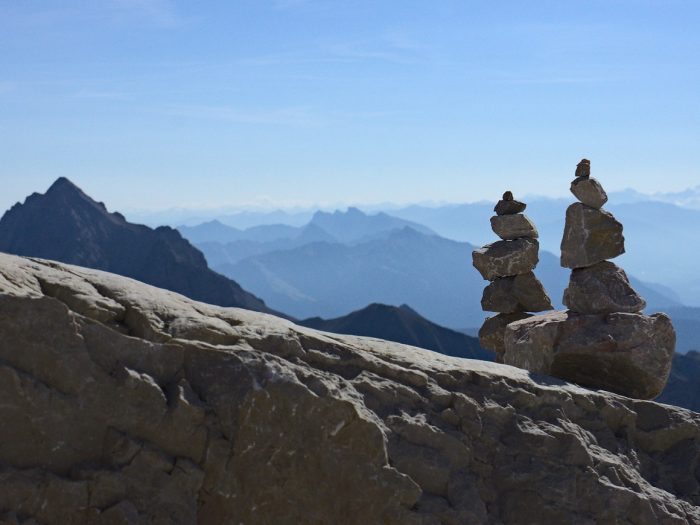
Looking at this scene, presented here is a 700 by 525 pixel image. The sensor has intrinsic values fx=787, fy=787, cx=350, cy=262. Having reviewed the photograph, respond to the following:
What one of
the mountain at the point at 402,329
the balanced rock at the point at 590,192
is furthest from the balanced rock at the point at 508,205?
the mountain at the point at 402,329

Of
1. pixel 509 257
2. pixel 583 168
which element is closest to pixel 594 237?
pixel 583 168

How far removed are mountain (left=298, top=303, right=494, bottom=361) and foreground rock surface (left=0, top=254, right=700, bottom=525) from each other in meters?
100

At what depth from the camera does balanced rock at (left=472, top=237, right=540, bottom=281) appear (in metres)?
23.2

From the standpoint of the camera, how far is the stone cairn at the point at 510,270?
23.3 meters

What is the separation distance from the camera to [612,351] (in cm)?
1462

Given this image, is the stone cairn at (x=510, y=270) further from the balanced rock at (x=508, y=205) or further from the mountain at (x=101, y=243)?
the mountain at (x=101, y=243)

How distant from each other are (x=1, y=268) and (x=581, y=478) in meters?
8.55

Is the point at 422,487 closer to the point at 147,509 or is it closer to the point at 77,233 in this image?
the point at 147,509

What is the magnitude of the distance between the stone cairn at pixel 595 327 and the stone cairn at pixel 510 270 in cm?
619

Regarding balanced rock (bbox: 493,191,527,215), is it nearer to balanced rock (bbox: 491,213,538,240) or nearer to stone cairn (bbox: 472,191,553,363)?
stone cairn (bbox: 472,191,553,363)

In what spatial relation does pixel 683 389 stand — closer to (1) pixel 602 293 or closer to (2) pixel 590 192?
(2) pixel 590 192

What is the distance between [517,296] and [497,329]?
3.94 ft

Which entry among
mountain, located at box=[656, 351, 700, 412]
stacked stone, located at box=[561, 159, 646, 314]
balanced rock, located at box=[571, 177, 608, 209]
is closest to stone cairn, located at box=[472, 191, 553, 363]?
stacked stone, located at box=[561, 159, 646, 314]

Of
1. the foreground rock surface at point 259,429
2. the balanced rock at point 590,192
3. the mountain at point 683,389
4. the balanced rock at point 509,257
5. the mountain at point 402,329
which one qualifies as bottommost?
the mountain at point 683,389
